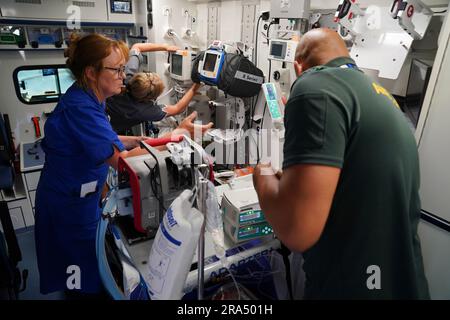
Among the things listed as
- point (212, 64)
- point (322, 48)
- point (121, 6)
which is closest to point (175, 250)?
point (322, 48)

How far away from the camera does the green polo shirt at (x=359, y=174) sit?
82cm

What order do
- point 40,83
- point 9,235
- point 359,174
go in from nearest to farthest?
point 359,174, point 9,235, point 40,83

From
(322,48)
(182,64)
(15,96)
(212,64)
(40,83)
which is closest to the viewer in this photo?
(322,48)

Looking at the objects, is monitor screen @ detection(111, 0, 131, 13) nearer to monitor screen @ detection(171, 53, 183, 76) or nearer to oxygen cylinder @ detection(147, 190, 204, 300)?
monitor screen @ detection(171, 53, 183, 76)

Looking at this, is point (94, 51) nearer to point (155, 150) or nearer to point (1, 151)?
point (155, 150)

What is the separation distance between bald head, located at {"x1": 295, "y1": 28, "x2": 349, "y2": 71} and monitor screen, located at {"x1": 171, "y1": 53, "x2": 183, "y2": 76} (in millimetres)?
2384

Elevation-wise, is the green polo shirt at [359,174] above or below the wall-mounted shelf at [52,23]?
below

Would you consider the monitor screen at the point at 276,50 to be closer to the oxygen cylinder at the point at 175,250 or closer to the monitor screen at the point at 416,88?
the monitor screen at the point at 416,88

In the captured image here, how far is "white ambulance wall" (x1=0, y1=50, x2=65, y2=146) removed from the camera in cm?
349

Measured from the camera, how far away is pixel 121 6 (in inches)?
144

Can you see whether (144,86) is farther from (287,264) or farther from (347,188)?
(347,188)

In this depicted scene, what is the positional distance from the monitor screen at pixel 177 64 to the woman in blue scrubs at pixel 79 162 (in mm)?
1528

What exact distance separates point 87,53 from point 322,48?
126cm

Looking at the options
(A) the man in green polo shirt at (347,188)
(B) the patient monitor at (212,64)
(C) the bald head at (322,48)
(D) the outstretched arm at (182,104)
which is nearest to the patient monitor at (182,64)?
(D) the outstretched arm at (182,104)
